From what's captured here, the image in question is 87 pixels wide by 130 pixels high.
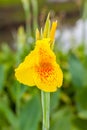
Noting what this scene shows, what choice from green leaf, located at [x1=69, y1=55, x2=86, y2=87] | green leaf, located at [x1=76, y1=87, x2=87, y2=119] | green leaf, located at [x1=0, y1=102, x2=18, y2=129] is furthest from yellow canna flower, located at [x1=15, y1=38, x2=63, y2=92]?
green leaf, located at [x1=69, y1=55, x2=86, y2=87]

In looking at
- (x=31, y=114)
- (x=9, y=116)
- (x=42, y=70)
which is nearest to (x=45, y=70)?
(x=42, y=70)

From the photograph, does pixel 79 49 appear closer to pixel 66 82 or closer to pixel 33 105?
pixel 66 82

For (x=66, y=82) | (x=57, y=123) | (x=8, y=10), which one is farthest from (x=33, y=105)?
(x=8, y=10)

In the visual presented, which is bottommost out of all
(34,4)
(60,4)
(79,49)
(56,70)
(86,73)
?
(60,4)

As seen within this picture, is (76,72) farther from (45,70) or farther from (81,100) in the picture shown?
(45,70)

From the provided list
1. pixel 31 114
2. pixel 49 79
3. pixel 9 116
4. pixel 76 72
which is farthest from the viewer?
pixel 76 72

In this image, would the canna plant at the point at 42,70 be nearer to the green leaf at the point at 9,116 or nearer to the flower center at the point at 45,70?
the flower center at the point at 45,70

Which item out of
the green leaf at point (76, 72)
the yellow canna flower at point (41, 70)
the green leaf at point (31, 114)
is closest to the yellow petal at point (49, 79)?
the yellow canna flower at point (41, 70)
